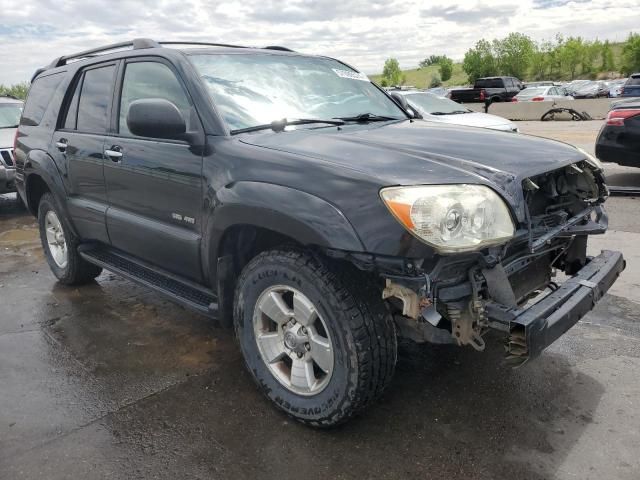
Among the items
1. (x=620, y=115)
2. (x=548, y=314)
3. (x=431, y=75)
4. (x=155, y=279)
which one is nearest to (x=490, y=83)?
(x=620, y=115)

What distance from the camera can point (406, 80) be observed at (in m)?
117

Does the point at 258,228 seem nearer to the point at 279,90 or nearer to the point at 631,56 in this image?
the point at 279,90

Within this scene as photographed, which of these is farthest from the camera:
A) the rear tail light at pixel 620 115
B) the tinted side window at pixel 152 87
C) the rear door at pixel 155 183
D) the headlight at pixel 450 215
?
the rear tail light at pixel 620 115

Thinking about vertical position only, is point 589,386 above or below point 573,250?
below

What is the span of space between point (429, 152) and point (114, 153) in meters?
2.21

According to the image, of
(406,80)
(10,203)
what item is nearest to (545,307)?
(10,203)

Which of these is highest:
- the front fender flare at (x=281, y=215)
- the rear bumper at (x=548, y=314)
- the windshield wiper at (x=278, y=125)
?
the windshield wiper at (x=278, y=125)

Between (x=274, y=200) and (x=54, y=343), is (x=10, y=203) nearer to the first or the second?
(x=54, y=343)

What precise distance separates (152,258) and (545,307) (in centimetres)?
244

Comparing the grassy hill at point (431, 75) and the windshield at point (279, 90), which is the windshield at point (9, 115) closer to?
the windshield at point (279, 90)

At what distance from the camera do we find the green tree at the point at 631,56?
232 feet

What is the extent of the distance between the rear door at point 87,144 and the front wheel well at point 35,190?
25.4 inches

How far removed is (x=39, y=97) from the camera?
5.11m

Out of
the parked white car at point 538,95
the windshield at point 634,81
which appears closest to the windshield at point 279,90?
the windshield at point 634,81
